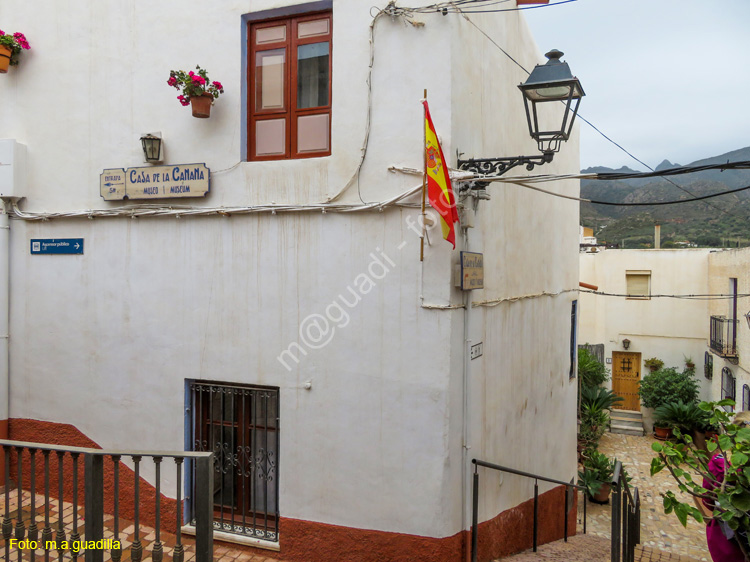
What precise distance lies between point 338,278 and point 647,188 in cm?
9176

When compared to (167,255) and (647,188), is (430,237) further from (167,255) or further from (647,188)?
(647,188)

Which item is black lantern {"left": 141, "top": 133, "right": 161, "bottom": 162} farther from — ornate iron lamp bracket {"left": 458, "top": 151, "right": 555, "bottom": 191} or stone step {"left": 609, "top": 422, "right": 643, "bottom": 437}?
stone step {"left": 609, "top": 422, "right": 643, "bottom": 437}

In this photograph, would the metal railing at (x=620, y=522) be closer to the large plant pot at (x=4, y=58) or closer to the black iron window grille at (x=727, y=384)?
the large plant pot at (x=4, y=58)

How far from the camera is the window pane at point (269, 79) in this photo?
221 inches

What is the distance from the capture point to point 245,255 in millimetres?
5516

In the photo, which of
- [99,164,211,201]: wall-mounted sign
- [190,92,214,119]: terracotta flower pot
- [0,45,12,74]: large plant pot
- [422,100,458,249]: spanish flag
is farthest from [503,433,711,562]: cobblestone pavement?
[0,45,12,74]: large plant pot

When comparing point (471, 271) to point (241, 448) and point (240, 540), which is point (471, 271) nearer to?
point (241, 448)

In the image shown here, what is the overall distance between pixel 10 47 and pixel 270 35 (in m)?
3.13

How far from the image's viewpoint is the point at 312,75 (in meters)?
5.54

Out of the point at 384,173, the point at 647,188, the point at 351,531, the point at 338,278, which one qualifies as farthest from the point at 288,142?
the point at 647,188

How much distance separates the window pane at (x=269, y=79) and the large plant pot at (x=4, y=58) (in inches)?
118

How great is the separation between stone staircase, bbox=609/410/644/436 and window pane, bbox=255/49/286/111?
16.4 m

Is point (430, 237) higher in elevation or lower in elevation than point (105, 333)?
higher

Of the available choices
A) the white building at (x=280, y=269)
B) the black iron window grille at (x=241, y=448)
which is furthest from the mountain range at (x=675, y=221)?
the black iron window grille at (x=241, y=448)
